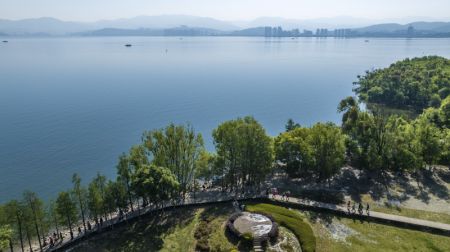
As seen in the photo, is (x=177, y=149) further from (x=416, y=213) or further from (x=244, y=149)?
(x=416, y=213)

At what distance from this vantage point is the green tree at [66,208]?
4762cm

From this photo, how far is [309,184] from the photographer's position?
198 ft

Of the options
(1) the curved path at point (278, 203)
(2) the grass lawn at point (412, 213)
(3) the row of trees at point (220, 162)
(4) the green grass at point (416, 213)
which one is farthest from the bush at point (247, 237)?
(4) the green grass at point (416, 213)

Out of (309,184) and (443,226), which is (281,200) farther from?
(443,226)

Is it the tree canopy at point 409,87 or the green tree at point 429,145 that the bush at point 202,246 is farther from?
the tree canopy at point 409,87

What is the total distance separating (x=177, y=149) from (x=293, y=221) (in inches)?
829

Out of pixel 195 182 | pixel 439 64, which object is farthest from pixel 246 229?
pixel 439 64

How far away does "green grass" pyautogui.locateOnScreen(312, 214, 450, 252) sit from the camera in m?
41.8

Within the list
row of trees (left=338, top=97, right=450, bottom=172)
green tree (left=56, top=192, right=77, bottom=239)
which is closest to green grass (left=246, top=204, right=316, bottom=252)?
row of trees (left=338, top=97, right=450, bottom=172)

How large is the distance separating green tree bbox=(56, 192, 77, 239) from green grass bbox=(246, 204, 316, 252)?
2495cm

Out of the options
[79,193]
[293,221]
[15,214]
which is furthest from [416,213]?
[15,214]

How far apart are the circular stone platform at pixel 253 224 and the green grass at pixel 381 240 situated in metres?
6.72

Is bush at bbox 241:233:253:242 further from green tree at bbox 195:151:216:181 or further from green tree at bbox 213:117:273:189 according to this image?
green tree at bbox 195:151:216:181

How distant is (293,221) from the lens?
46.5 m
